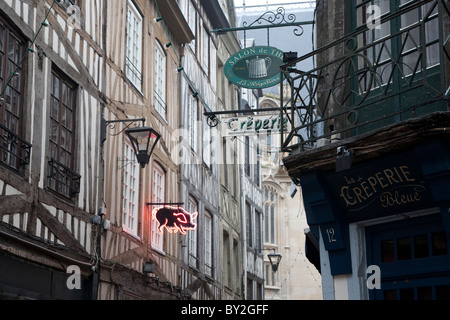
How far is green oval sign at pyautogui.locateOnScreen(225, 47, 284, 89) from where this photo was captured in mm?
14367

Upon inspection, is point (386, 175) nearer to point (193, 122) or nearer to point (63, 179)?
point (63, 179)

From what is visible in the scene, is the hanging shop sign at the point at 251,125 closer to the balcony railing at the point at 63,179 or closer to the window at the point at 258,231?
the balcony railing at the point at 63,179

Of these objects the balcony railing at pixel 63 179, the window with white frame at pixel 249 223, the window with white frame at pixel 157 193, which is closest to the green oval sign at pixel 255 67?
the window with white frame at pixel 157 193

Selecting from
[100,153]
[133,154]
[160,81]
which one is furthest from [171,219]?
[160,81]

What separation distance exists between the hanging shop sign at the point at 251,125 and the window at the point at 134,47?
7.36ft

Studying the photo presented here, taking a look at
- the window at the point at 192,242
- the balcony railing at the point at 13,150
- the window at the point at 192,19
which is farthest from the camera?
the window at the point at 192,19

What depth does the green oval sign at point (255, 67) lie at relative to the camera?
14.4m

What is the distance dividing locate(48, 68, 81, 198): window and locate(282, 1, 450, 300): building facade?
367 centimetres

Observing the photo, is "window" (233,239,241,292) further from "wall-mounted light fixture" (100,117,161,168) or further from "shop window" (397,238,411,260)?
"shop window" (397,238,411,260)

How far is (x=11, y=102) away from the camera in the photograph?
884cm

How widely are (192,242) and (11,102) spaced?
30.5ft

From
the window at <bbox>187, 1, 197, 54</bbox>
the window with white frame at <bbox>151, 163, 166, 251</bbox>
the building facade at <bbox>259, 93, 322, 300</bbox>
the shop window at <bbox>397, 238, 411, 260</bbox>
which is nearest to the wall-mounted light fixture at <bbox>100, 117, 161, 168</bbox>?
the window with white frame at <bbox>151, 163, 166, 251</bbox>

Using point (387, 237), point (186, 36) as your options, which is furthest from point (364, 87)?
point (186, 36)
